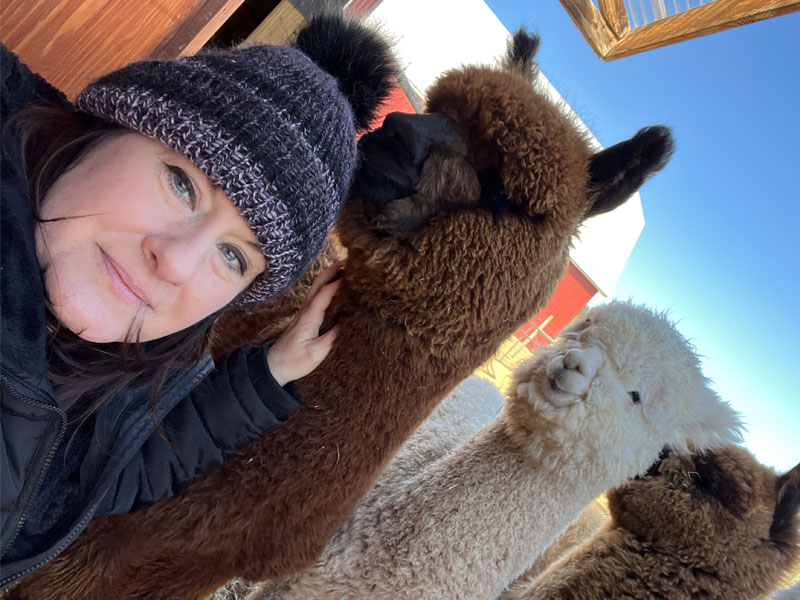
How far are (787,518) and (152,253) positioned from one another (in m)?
1.54

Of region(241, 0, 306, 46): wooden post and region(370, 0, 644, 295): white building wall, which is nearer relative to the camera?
region(241, 0, 306, 46): wooden post

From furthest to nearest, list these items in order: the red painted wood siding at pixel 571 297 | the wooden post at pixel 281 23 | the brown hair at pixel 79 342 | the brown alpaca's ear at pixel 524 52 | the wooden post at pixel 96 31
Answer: the red painted wood siding at pixel 571 297 < the wooden post at pixel 281 23 < the brown alpaca's ear at pixel 524 52 < the wooden post at pixel 96 31 < the brown hair at pixel 79 342

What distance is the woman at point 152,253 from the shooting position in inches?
26.0

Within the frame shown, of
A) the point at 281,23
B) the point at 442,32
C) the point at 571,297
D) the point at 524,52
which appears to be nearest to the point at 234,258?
the point at 524,52

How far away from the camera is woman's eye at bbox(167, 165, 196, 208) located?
27.9 inches

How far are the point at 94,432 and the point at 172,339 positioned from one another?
19cm

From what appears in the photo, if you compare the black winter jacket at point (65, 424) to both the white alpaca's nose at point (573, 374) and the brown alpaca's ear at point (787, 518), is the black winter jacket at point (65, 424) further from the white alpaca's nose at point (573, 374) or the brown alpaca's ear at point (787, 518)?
the brown alpaca's ear at point (787, 518)

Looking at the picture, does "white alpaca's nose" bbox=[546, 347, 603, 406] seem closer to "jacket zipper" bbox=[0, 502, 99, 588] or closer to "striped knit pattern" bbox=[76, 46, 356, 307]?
"striped knit pattern" bbox=[76, 46, 356, 307]

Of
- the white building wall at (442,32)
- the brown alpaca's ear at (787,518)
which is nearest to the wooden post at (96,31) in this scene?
the brown alpaca's ear at (787,518)

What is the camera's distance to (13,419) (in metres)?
0.68

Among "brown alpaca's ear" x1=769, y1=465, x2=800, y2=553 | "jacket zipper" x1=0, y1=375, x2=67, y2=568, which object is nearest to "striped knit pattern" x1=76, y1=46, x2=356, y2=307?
"jacket zipper" x1=0, y1=375, x2=67, y2=568

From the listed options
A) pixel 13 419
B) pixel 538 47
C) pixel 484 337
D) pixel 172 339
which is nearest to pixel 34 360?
pixel 13 419

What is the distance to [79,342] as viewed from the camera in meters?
0.86

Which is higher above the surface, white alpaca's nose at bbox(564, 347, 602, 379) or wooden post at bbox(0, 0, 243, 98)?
white alpaca's nose at bbox(564, 347, 602, 379)
